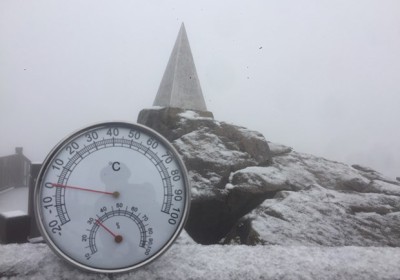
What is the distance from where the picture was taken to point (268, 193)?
2.27m

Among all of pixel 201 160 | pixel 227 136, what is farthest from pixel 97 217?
pixel 227 136

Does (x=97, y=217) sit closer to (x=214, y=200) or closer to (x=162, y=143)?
(x=162, y=143)

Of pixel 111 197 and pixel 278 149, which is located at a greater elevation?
pixel 111 197

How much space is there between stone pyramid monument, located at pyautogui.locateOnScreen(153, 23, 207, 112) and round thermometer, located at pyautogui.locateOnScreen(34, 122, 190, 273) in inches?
271

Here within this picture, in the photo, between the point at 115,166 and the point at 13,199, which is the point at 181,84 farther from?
the point at 115,166

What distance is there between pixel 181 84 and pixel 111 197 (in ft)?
24.8

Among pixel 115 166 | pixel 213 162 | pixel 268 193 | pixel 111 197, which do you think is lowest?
pixel 268 193

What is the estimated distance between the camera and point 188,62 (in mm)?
9125

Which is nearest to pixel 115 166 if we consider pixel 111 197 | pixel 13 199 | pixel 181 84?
pixel 111 197

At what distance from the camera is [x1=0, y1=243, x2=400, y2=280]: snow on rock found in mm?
1070

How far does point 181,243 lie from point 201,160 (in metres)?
1.01

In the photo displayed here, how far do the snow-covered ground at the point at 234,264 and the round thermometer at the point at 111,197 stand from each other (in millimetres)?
112

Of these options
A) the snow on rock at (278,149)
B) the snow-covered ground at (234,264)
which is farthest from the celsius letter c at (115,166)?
the snow on rock at (278,149)

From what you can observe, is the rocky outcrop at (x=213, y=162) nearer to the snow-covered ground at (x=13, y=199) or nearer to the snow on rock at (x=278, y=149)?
the snow on rock at (x=278, y=149)
